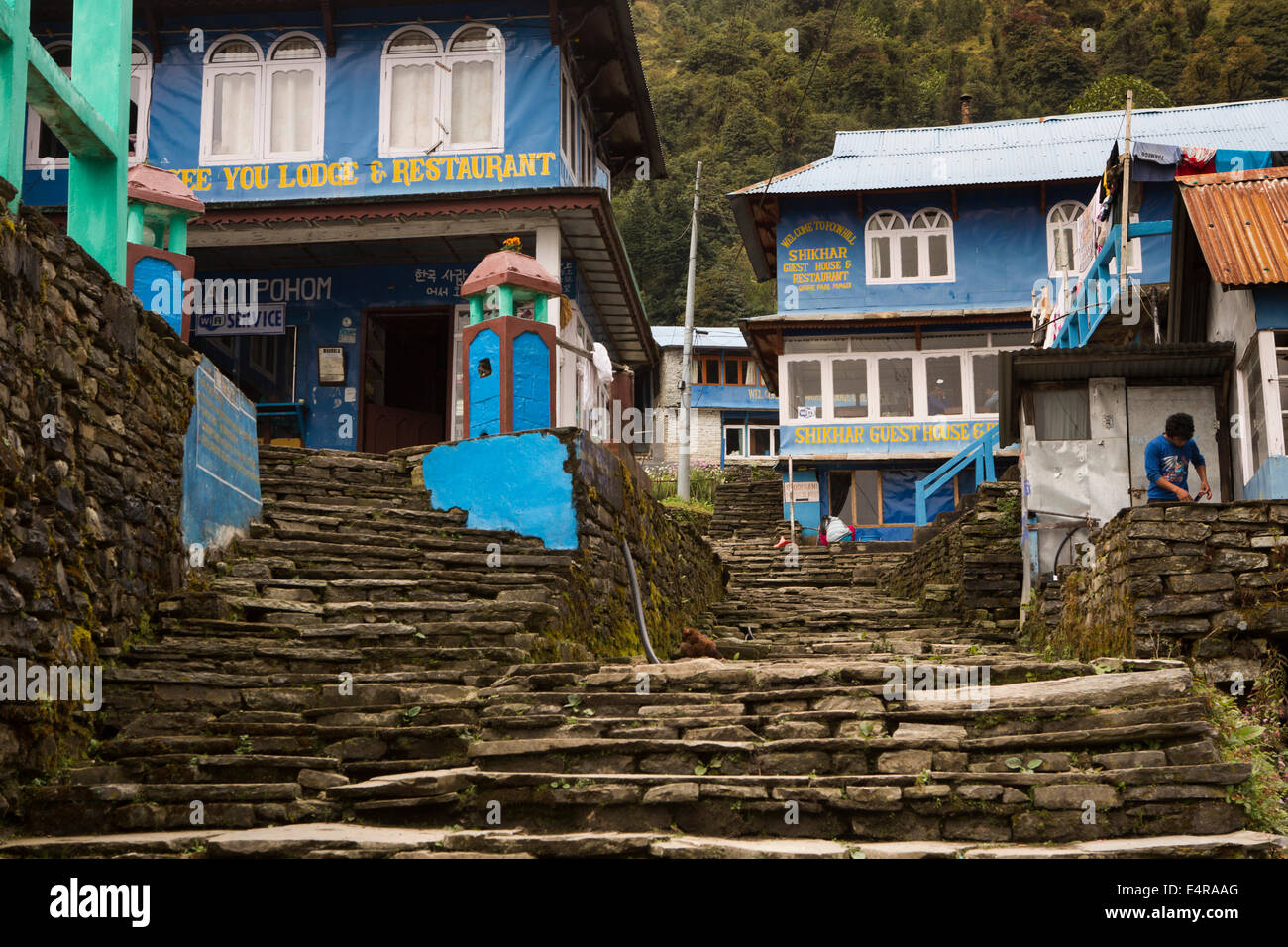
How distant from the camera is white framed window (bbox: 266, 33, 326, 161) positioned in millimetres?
16812

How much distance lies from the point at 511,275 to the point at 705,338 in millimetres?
29745

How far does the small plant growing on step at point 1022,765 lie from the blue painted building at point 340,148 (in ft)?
34.3

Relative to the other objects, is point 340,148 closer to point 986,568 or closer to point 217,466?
point 217,466

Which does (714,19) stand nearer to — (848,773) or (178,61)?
(178,61)

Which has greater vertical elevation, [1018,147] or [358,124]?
[1018,147]

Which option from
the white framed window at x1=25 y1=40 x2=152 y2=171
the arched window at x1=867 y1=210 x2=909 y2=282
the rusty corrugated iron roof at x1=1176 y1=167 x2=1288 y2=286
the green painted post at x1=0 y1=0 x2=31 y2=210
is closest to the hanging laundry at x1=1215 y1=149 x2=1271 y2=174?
the rusty corrugated iron roof at x1=1176 y1=167 x2=1288 y2=286

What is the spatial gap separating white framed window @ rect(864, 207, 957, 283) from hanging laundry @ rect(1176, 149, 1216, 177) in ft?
37.0

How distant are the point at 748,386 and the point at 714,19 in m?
35.3

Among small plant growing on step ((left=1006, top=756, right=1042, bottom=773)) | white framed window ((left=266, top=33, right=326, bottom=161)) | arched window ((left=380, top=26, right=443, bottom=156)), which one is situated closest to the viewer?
small plant growing on step ((left=1006, top=756, right=1042, bottom=773))

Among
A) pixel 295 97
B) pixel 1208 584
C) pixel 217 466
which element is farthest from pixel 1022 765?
pixel 295 97

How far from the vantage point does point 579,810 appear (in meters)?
6.18

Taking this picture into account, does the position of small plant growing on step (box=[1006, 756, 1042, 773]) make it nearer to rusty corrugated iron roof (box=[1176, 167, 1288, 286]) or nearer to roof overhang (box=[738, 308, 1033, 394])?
rusty corrugated iron roof (box=[1176, 167, 1288, 286])

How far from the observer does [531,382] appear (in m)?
11.6
